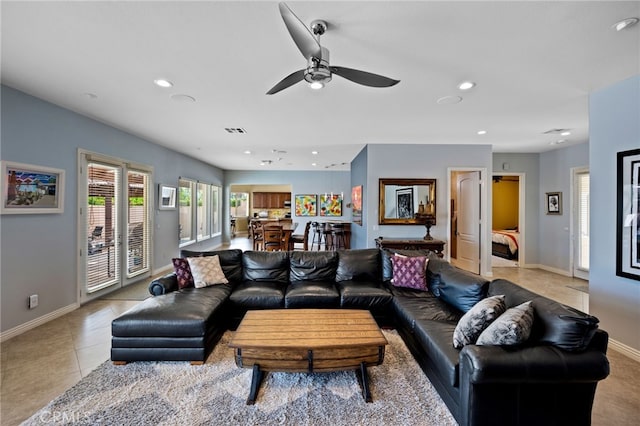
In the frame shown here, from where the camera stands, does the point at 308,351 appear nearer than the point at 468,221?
Yes

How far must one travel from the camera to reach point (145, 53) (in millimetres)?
2324

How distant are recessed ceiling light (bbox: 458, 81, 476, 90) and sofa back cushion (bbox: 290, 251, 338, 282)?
2516mm

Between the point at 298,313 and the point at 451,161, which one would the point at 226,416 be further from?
the point at 451,161

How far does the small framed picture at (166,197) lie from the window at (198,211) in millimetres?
364

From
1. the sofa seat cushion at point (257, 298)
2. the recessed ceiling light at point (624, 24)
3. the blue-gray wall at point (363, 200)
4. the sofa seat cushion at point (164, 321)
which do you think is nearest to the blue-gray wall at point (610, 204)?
the recessed ceiling light at point (624, 24)

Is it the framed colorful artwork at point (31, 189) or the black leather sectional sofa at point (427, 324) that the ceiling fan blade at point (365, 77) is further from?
the framed colorful artwork at point (31, 189)

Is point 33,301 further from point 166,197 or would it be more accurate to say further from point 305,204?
point 305,204

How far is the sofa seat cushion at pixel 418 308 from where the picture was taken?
2.61 m

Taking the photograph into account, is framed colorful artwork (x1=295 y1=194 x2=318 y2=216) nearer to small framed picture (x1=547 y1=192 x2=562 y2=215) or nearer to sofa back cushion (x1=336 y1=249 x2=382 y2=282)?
sofa back cushion (x1=336 y1=249 x2=382 y2=282)

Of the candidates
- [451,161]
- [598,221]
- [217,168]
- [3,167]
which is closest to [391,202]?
[451,161]

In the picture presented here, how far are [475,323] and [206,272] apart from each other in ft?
9.50

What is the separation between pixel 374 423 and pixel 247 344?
1.01 m

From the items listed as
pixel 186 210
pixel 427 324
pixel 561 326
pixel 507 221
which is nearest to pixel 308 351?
pixel 427 324

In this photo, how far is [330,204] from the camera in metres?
9.90
